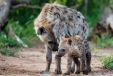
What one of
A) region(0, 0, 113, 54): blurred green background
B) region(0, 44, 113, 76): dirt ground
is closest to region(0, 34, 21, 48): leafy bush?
region(0, 0, 113, 54): blurred green background

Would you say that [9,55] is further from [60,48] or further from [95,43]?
[95,43]

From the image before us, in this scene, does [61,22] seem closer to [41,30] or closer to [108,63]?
[41,30]

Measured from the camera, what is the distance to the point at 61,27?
980cm

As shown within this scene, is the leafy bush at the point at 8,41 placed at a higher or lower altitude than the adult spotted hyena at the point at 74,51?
lower

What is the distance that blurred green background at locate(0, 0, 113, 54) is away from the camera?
56.4 ft

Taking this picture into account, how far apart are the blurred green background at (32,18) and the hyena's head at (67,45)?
5941mm

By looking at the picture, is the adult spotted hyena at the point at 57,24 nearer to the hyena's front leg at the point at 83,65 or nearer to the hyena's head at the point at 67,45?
the hyena's head at the point at 67,45

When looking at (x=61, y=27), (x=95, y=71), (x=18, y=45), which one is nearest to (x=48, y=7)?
(x=61, y=27)

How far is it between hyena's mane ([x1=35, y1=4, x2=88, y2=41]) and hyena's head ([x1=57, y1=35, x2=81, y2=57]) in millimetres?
204

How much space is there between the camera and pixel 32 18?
19.9m

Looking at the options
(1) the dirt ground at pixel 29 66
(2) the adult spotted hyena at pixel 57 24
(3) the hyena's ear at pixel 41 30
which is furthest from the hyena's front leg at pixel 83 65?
(3) the hyena's ear at pixel 41 30

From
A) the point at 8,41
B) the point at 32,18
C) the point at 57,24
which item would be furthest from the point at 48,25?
the point at 32,18

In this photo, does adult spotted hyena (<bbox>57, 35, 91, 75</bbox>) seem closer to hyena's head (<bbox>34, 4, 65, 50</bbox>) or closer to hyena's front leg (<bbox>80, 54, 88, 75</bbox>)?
hyena's front leg (<bbox>80, 54, 88, 75</bbox>)

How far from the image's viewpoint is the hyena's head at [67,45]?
9.58m
